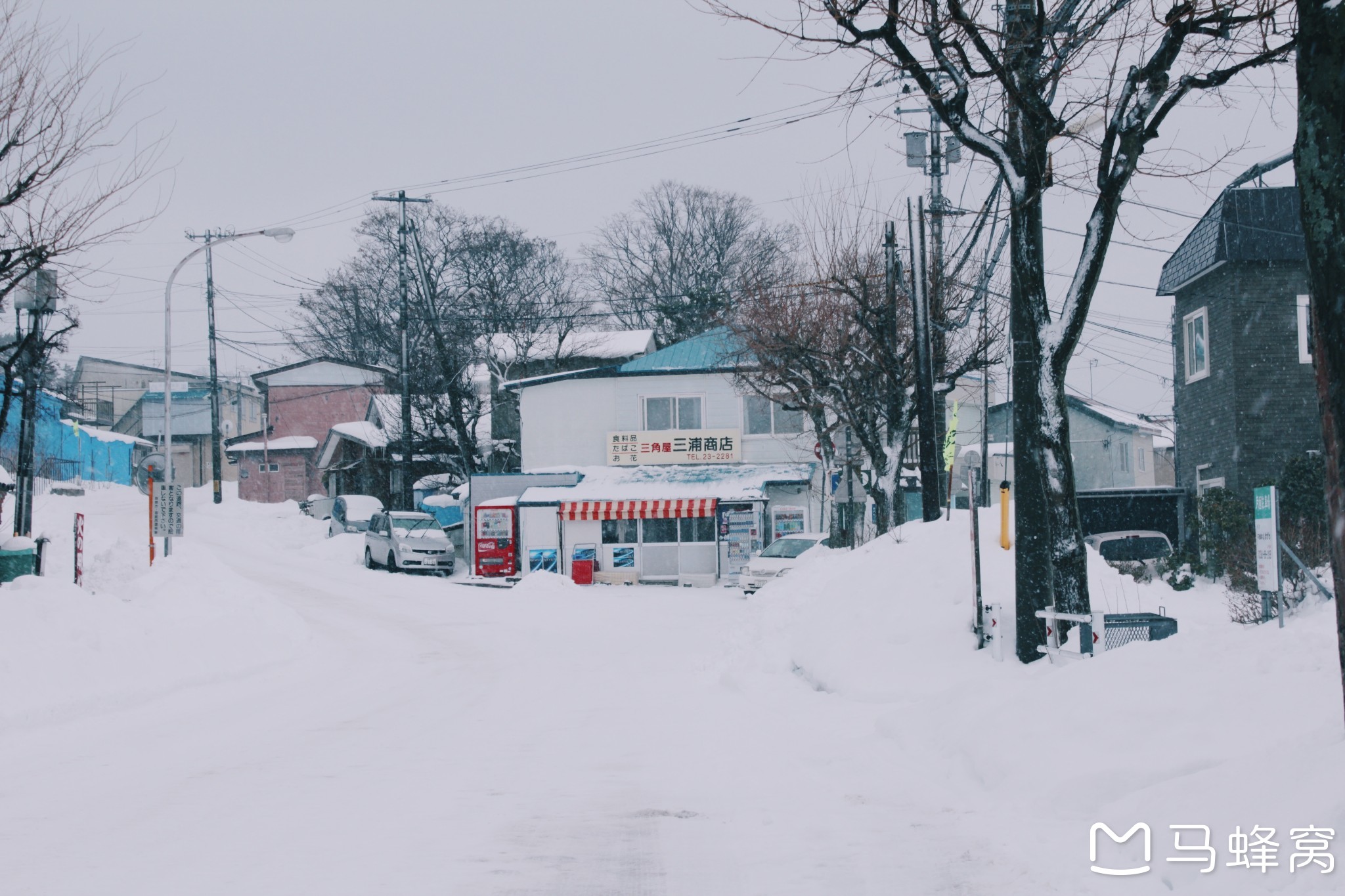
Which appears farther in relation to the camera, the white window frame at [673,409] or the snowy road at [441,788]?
the white window frame at [673,409]

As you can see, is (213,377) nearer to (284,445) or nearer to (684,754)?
(284,445)

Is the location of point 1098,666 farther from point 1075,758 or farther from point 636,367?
point 636,367

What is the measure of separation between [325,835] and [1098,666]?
4981 mm

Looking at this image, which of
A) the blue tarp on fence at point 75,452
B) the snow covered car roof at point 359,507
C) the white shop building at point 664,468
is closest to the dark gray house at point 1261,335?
the white shop building at point 664,468

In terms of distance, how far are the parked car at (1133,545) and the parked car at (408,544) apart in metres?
19.1

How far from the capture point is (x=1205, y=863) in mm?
4820

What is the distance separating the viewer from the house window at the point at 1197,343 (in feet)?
79.7

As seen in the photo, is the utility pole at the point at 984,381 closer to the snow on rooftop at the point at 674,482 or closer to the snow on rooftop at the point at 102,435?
the snow on rooftop at the point at 674,482

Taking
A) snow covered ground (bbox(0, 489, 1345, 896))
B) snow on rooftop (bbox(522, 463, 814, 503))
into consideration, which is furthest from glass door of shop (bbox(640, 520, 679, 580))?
snow covered ground (bbox(0, 489, 1345, 896))

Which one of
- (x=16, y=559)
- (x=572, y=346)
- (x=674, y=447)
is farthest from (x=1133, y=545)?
(x=572, y=346)

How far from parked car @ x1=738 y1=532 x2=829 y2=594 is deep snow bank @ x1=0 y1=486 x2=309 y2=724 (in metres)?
12.6

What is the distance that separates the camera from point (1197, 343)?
25.1 metres

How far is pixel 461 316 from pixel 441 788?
4317 cm

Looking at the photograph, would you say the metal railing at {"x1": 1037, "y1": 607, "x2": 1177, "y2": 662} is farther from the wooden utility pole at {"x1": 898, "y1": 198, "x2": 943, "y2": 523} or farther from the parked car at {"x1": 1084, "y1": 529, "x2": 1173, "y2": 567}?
the parked car at {"x1": 1084, "y1": 529, "x2": 1173, "y2": 567}
